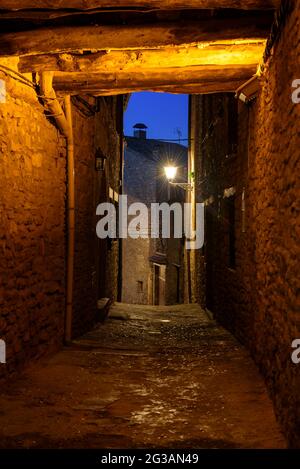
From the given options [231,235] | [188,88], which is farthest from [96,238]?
[188,88]

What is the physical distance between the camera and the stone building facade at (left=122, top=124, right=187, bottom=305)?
20.7 metres

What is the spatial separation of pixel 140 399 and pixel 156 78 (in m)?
3.58

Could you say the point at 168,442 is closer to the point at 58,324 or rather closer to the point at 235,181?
the point at 58,324

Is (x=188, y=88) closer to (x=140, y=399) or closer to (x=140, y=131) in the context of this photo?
(x=140, y=399)

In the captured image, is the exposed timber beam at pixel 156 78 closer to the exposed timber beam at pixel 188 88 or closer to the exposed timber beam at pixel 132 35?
the exposed timber beam at pixel 188 88

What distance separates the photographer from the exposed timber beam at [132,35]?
425 cm

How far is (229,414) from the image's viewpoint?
4.38 meters

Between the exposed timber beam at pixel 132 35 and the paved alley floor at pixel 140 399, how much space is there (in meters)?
3.35

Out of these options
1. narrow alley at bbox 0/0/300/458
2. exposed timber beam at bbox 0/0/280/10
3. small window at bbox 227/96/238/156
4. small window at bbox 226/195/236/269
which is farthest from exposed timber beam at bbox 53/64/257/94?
small window at bbox 226/195/236/269

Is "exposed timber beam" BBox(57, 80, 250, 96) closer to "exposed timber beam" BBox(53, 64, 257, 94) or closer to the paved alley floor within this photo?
"exposed timber beam" BBox(53, 64, 257, 94)

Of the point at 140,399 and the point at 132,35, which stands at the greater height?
the point at 132,35

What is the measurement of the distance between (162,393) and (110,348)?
216 cm

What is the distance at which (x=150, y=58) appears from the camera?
5023 millimetres

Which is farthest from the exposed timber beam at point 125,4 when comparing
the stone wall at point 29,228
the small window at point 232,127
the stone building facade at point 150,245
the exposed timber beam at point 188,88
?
the stone building facade at point 150,245
